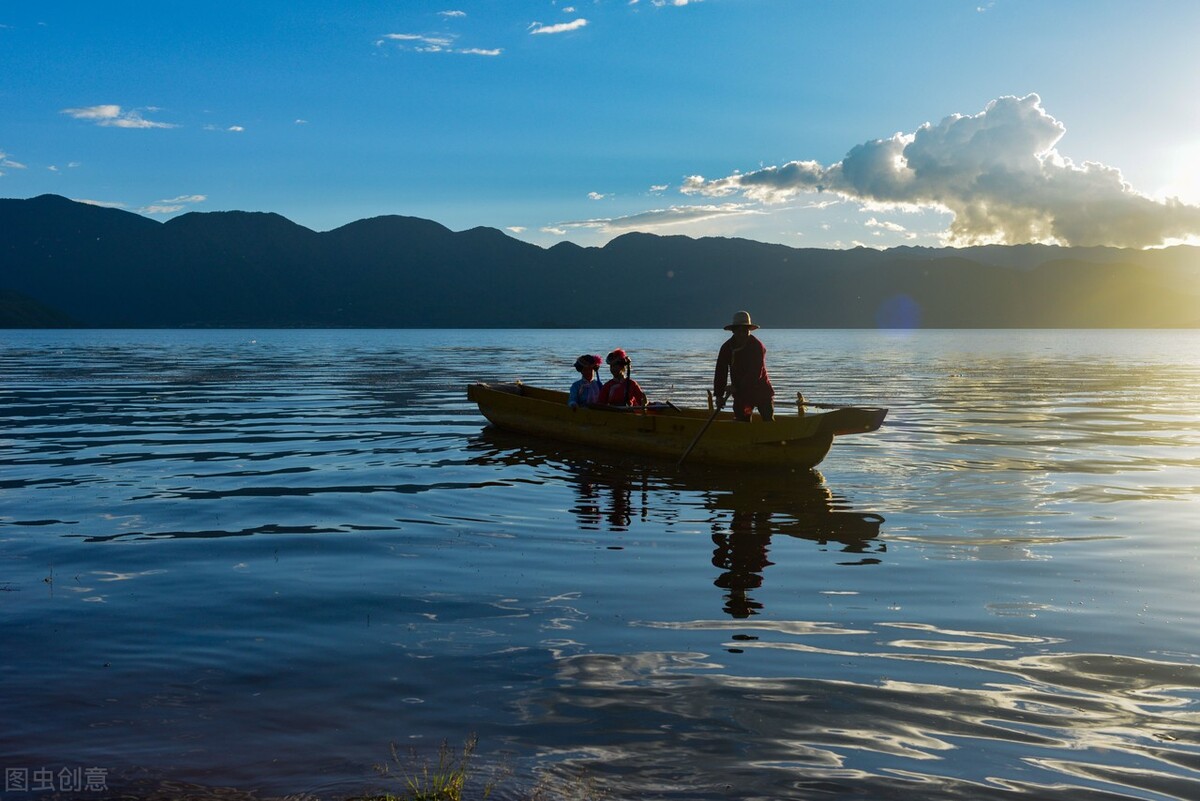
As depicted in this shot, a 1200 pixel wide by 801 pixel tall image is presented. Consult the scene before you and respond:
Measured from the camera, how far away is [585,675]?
7418 millimetres

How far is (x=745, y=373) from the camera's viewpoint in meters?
18.6

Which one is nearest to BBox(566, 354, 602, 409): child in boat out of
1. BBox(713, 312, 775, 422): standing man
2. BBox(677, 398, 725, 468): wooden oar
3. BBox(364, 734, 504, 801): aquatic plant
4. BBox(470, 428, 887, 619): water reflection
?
BBox(470, 428, 887, 619): water reflection

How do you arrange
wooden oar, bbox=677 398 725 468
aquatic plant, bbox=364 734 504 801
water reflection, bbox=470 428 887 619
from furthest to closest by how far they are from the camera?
wooden oar, bbox=677 398 725 468 → water reflection, bbox=470 428 887 619 → aquatic plant, bbox=364 734 504 801

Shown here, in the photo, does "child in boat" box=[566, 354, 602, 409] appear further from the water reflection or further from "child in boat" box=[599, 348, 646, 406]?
the water reflection

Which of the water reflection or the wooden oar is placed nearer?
the water reflection

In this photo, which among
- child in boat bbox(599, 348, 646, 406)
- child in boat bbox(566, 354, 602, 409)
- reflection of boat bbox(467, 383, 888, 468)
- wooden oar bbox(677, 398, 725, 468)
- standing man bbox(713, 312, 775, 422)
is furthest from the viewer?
child in boat bbox(566, 354, 602, 409)

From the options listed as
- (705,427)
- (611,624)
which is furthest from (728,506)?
(611,624)

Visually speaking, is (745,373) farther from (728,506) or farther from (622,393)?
(728,506)

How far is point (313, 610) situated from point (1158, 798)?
7.17 m

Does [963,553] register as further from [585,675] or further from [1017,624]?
[585,675]

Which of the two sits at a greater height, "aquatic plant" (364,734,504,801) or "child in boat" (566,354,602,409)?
"child in boat" (566,354,602,409)

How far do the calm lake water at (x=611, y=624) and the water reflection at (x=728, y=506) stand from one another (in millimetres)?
97

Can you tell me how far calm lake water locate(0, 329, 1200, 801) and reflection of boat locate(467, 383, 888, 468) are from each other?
1.73 feet

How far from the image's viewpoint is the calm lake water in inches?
234
